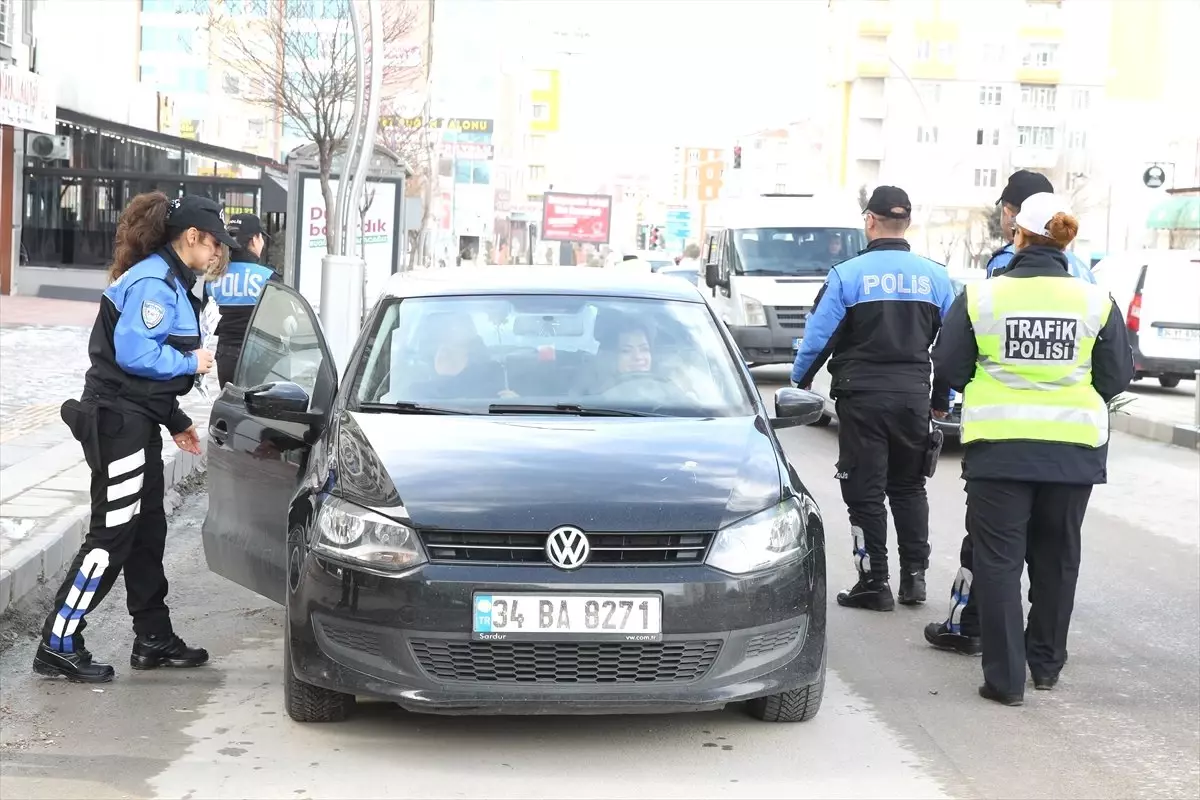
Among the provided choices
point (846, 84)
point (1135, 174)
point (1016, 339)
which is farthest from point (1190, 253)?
point (846, 84)

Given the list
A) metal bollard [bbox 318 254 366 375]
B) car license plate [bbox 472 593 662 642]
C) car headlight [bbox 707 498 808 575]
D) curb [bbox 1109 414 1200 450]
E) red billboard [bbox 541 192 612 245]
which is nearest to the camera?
car license plate [bbox 472 593 662 642]

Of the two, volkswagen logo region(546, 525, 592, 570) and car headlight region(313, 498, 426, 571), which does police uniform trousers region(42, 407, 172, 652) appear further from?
volkswagen logo region(546, 525, 592, 570)

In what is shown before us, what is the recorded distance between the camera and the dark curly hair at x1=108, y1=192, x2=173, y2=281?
6.14 meters

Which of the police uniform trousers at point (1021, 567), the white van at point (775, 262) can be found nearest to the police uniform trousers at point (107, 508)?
the police uniform trousers at point (1021, 567)

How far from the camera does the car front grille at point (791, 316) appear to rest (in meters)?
20.8

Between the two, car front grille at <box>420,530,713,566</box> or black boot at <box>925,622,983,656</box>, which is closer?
car front grille at <box>420,530,713,566</box>

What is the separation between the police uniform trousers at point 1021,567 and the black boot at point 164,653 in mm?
2948

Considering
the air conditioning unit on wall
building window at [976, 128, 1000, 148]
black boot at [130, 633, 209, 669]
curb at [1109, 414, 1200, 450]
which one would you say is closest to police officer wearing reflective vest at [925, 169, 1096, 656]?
black boot at [130, 633, 209, 669]

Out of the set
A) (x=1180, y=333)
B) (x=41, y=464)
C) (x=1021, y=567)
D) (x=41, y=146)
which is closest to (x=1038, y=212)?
(x=1021, y=567)

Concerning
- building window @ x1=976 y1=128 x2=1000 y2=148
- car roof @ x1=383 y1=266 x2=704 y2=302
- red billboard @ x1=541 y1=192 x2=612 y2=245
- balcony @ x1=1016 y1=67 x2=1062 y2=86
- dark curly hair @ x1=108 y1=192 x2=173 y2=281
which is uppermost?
balcony @ x1=1016 y1=67 x2=1062 y2=86

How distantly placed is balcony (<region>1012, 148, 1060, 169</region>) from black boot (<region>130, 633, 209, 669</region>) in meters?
102

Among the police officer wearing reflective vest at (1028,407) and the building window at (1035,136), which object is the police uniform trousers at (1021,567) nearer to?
the police officer wearing reflective vest at (1028,407)

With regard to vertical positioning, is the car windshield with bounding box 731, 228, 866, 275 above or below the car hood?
above

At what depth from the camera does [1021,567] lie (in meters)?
6.17
